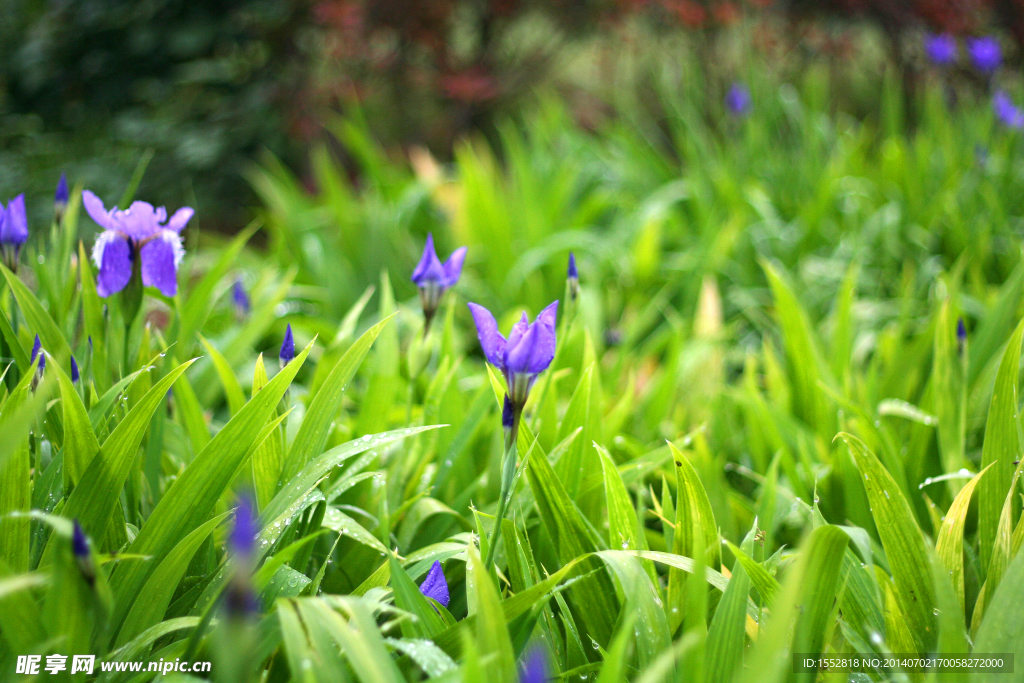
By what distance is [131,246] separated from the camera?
1054 mm

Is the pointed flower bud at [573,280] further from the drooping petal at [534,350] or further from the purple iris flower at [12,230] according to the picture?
the purple iris flower at [12,230]

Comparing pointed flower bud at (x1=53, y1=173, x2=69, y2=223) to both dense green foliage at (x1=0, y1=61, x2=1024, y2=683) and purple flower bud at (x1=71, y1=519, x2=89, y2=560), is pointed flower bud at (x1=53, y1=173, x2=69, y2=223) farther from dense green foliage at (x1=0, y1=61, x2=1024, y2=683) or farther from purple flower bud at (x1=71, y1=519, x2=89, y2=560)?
purple flower bud at (x1=71, y1=519, x2=89, y2=560)

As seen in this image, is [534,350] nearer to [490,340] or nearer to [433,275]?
[490,340]

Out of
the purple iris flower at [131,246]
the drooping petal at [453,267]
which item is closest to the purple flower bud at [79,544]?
the purple iris flower at [131,246]

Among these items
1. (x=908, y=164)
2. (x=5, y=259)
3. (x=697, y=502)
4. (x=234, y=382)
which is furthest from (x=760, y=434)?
(x=908, y=164)

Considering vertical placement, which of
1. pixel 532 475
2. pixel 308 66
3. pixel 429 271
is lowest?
pixel 532 475

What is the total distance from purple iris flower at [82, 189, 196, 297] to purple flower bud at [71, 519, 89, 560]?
0.55 metres

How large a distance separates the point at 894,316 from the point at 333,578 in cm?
192

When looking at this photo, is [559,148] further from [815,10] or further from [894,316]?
[815,10]

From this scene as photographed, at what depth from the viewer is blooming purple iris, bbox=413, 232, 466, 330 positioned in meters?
1.15

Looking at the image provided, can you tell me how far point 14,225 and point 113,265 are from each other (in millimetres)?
199

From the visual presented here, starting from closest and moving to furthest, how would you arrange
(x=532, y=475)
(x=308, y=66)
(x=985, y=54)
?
(x=532, y=475) → (x=985, y=54) → (x=308, y=66)

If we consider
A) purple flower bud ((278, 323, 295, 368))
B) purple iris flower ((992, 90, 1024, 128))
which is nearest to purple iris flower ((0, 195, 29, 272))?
purple flower bud ((278, 323, 295, 368))

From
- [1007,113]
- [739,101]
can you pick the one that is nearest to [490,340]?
[739,101]
